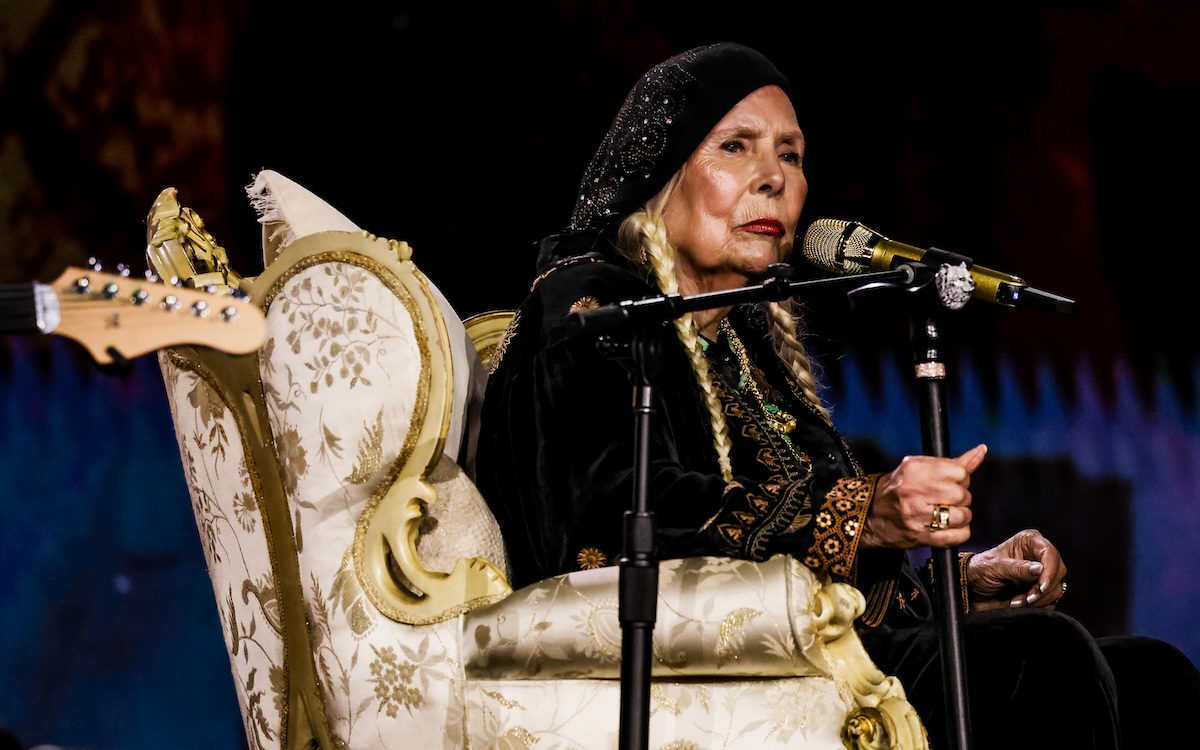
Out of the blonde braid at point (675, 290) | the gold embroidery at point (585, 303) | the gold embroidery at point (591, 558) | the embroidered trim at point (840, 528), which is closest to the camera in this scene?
the embroidered trim at point (840, 528)

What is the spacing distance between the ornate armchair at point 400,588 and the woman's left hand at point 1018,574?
571mm

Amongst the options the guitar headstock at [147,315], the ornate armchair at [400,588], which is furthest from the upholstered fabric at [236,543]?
the guitar headstock at [147,315]

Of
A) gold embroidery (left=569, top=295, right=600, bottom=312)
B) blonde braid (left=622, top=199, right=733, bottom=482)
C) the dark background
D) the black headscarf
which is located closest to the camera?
gold embroidery (left=569, top=295, right=600, bottom=312)

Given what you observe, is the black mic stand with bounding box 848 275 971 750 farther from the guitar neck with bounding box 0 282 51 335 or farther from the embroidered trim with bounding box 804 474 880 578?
the guitar neck with bounding box 0 282 51 335

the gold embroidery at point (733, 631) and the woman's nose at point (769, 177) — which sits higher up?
the woman's nose at point (769, 177)

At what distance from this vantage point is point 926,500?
1.43 metres

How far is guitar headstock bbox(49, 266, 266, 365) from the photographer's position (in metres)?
1.38

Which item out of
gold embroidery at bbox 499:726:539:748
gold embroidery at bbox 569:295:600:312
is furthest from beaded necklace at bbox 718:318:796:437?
gold embroidery at bbox 499:726:539:748

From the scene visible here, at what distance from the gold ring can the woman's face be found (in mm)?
707

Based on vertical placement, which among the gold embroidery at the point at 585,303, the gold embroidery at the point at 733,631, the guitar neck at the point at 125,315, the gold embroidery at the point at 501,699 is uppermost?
the gold embroidery at the point at 585,303

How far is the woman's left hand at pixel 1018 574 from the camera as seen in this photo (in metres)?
1.92

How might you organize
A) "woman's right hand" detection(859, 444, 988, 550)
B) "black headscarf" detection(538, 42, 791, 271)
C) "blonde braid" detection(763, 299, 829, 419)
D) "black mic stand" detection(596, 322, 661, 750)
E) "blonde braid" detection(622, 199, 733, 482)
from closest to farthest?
"black mic stand" detection(596, 322, 661, 750)
"woman's right hand" detection(859, 444, 988, 550)
"blonde braid" detection(622, 199, 733, 482)
"black headscarf" detection(538, 42, 791, 271)
"blonde braid" detection(763, 299, 829, 419)

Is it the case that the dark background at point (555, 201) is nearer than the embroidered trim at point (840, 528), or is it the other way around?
the embroidered trim at point (840, 528)

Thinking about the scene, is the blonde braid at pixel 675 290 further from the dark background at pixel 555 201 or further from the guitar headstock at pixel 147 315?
the dark background at pixel 555 201
